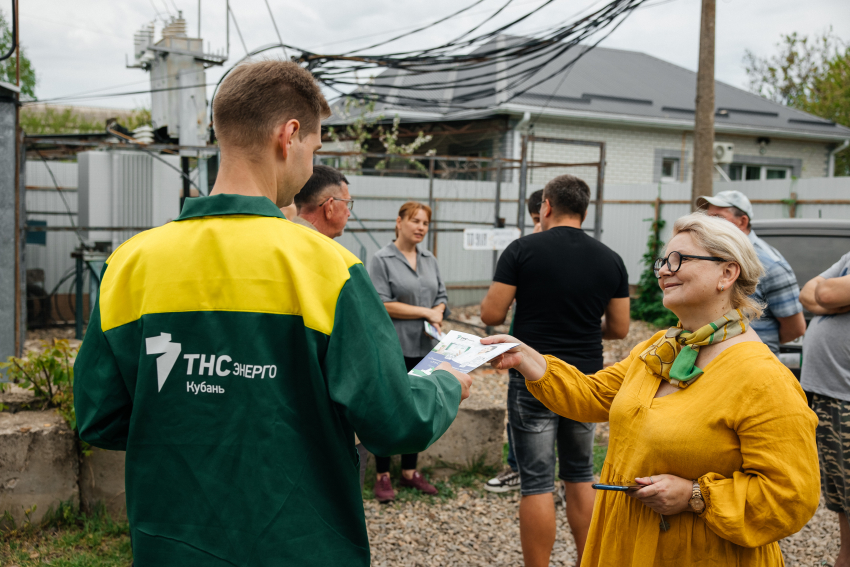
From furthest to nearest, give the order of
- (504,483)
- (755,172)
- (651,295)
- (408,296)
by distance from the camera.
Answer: (755,172) → (651,295) → (504,483) → (408,296)

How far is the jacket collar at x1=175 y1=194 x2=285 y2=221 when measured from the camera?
1.35m

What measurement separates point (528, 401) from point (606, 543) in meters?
1.21

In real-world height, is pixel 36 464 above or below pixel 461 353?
below

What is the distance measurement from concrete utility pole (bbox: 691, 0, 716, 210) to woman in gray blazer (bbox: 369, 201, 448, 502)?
440 centimetres

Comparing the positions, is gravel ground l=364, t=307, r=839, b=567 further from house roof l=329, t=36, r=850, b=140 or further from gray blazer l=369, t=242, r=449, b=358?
house roof l=329, t=36, r=850, b=140

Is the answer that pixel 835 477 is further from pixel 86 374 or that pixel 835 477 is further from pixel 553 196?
pixel 86 374

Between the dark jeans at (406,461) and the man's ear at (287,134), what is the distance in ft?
9.64

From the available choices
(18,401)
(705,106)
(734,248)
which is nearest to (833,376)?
(734,248)

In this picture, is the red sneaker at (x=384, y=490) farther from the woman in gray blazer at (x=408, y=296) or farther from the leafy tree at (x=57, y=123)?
the leafy tree at (x=57, y=123)

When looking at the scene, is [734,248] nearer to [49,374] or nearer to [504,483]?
[504,483]

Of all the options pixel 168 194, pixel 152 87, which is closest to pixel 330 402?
pixel 168 194

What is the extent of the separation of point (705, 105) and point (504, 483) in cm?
535

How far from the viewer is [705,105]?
757cm

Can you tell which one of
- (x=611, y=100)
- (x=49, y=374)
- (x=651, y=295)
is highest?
(x=611, y=100)
